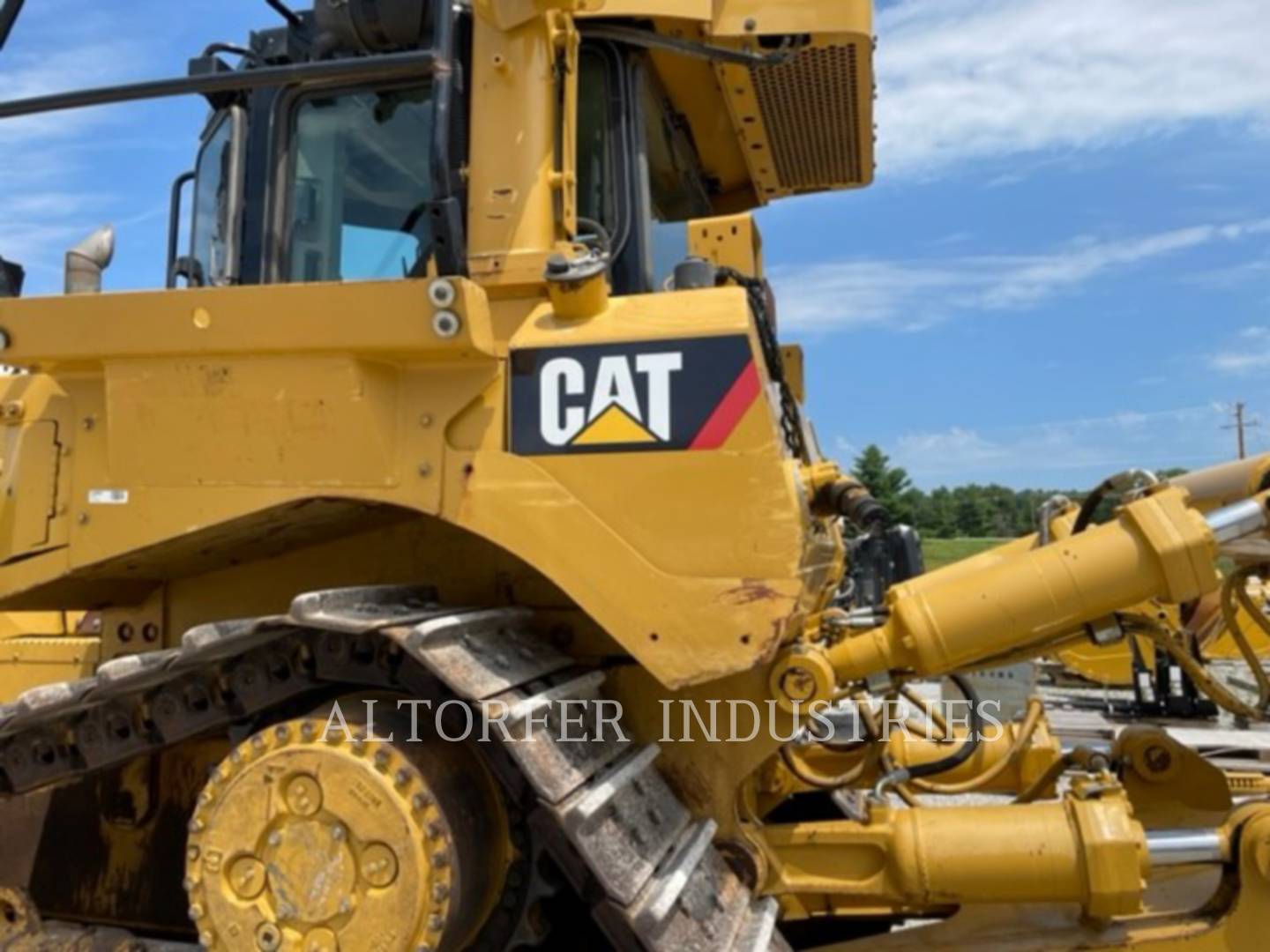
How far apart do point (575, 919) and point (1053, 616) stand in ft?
5.11

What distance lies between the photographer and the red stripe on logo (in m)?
2.69

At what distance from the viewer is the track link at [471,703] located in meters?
2.42

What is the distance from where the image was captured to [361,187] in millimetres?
3402

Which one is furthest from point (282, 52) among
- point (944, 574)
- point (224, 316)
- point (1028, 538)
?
point (1028, 538)

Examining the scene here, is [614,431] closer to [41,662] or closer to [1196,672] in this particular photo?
[1196,672]

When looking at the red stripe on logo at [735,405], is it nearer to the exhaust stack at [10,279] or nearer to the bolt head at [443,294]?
the bolt head at [443,294]

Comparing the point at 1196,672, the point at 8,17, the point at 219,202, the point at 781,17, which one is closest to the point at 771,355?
the point at 781,17

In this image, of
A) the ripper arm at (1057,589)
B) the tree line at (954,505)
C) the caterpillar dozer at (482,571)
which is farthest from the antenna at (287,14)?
the tree line at (954,505)

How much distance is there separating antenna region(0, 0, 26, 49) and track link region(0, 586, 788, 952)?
5.90 ft

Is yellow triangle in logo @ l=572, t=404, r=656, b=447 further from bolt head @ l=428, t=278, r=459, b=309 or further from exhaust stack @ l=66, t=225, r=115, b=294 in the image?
exhaust stack @ l=66, t=225, r=115, b=294

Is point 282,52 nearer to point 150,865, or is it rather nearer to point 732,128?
point 732,128

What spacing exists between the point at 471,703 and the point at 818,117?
3.10m

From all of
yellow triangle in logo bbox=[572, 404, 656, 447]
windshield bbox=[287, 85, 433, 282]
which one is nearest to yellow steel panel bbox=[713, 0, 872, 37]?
windshield bbox=[287, 85, 433, 282]

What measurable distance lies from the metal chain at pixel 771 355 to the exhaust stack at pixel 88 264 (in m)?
1.91
